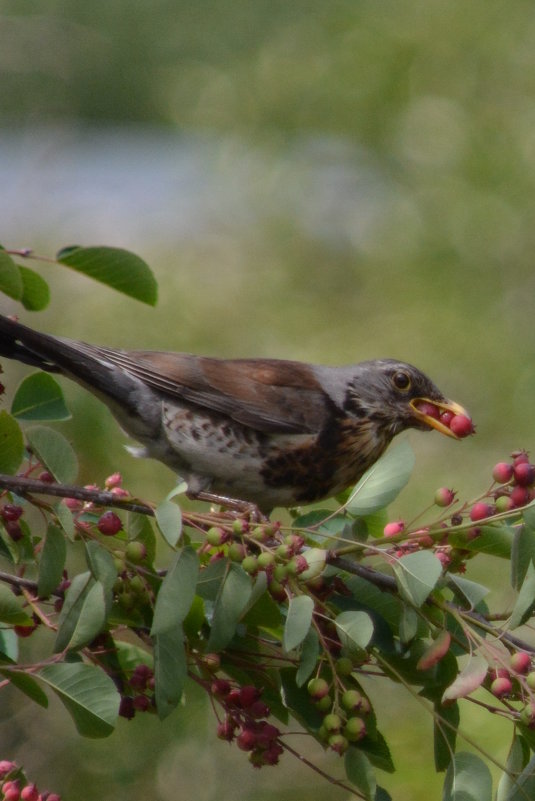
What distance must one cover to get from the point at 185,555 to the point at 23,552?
491 millimetres

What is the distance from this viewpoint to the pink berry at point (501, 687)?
199 centimetres

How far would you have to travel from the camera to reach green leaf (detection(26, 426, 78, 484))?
7.89 feet

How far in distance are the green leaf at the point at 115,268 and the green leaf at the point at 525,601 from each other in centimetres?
131

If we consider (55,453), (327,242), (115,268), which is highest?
(115,268)

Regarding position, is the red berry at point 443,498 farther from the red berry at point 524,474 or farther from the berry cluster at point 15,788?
the berry cluster at point 15,788

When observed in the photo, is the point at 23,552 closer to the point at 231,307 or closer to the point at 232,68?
the point at 231,307

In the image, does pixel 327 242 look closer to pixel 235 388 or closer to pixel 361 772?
pixel 235 388

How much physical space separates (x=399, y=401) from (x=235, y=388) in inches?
23.5

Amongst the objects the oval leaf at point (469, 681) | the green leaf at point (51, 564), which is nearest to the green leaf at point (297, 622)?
the oval leaf at point (469, 681)

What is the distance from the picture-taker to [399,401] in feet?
12.6

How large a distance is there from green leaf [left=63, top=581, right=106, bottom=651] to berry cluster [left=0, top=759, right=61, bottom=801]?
11.5 inches

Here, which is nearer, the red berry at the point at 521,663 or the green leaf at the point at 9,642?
the red berry at the point at 521,663

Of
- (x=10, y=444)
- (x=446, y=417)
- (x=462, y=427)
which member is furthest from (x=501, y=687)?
(x=446, y=417)

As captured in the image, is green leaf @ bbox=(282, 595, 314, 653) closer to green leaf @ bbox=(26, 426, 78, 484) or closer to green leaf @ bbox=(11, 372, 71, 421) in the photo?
green leaf @ bbox=(26, 426, 78, 484)
